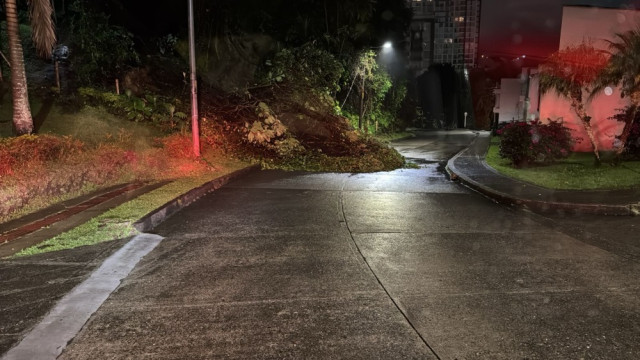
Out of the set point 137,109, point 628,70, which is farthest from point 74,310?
point 628,70

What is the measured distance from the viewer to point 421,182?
44.4 ft

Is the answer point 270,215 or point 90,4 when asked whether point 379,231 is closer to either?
point 270,215

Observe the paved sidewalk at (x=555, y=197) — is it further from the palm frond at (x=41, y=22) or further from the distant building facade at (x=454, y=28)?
the distant building facade at (x=454, y=28)

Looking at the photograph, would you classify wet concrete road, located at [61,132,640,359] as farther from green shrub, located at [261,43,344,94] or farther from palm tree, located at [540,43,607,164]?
green shrub, located at [261,43,344,94]

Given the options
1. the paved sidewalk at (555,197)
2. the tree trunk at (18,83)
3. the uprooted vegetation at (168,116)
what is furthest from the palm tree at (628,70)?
the tree trunk at (18,83)

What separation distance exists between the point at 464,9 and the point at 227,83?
106m

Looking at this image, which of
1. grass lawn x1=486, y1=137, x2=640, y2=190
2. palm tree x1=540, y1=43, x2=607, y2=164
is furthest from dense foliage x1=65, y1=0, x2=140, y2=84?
palm tree x1=540, y1=43, x2=607, y2=164

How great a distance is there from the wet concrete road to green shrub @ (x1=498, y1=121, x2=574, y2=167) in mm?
8031

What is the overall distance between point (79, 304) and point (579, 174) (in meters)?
13.2

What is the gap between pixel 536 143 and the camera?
15664 mm

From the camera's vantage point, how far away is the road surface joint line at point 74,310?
141 inches

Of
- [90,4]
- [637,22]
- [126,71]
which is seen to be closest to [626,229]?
[637,22]

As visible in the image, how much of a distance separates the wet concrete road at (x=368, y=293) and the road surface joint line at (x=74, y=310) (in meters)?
0.13

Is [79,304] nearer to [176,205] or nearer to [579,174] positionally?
[176,205]
